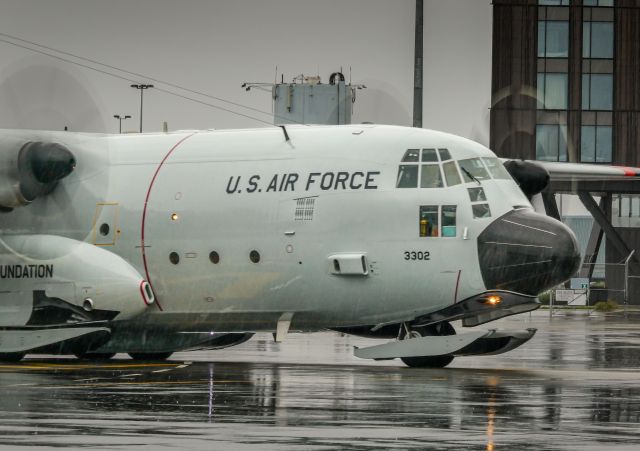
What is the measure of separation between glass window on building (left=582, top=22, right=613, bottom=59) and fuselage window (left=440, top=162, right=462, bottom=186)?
54170mm

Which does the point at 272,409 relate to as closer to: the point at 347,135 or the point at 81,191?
the point at 347,135

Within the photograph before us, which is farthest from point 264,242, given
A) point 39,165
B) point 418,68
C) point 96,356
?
point 418,68

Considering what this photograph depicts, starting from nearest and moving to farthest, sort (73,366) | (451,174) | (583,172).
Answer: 1. (451,174)
2. (73,366)
3. (583,172)

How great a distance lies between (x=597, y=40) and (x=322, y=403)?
201ft

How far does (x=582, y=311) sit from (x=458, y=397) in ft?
118

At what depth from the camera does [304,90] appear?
59000mm

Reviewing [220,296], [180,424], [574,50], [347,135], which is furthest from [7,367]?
[574,50]

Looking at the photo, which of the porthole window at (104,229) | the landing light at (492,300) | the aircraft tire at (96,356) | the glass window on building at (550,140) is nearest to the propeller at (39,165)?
the porthole window at (104,229)

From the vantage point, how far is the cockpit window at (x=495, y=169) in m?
21.0

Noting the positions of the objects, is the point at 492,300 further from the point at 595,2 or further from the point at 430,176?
the point at 595,2

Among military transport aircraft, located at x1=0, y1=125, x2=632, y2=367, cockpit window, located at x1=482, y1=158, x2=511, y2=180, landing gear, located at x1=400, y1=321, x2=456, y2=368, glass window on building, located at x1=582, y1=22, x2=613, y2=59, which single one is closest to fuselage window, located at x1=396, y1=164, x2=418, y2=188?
military transport aircraft, located at x1=0, y1=125, x2=632, y2=367

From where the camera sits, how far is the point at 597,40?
7306 cm

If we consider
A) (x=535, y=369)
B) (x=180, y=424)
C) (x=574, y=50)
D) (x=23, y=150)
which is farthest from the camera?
(x=574, y=50)

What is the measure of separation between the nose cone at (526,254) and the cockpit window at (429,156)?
4.86 ft
